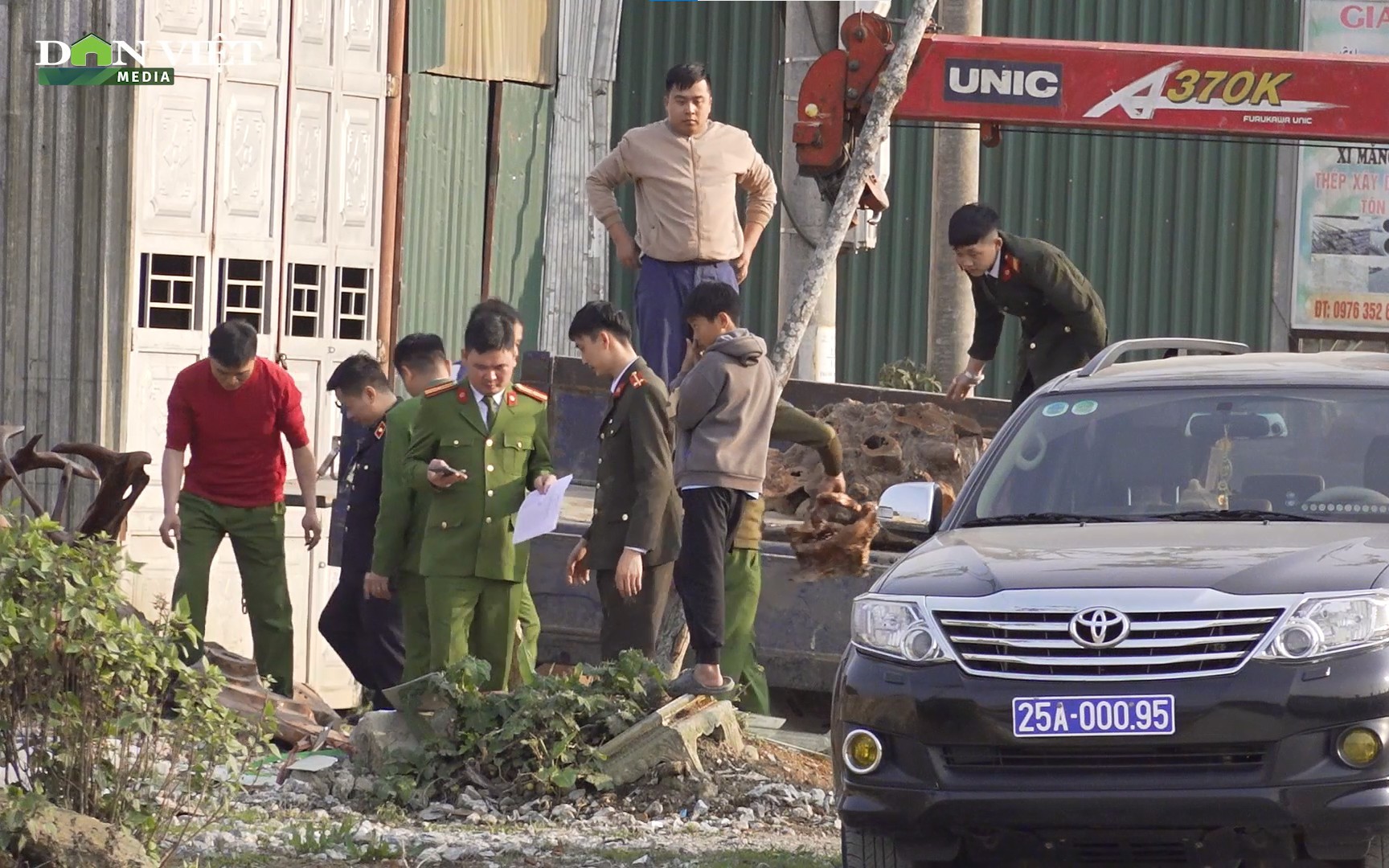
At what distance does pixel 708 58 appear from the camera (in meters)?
18.0

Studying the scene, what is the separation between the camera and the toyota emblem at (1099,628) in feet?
17.3

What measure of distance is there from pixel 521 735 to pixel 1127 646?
2.94 m

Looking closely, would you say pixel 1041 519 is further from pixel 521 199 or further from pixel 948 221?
pixel 521 199

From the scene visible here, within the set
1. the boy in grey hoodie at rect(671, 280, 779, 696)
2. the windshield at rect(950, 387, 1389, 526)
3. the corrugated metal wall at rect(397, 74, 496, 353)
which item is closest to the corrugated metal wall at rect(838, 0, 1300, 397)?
the corrugated metal wall at rect(397, 74, 496, 353)

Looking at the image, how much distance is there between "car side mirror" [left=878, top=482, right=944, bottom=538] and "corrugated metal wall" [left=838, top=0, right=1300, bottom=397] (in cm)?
1149

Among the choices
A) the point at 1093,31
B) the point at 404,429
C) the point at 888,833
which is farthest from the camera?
the point at 1093,31

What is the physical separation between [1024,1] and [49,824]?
537 inches

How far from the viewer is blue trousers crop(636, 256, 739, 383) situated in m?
9.67

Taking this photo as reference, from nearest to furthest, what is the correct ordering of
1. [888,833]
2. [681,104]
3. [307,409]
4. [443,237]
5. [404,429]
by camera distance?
[888,833] < [404,429] < [681,104] < [307,409] < [443,237]

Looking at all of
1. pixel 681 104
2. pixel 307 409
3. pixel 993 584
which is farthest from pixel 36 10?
pixel 993 584

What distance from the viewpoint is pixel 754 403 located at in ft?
26.6

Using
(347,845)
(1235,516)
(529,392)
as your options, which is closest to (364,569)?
(529,392)

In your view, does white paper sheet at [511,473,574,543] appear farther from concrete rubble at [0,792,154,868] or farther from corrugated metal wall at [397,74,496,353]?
corrugated metal wall at [397,74,496,353]

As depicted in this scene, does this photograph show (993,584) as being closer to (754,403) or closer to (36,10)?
(754,403)
